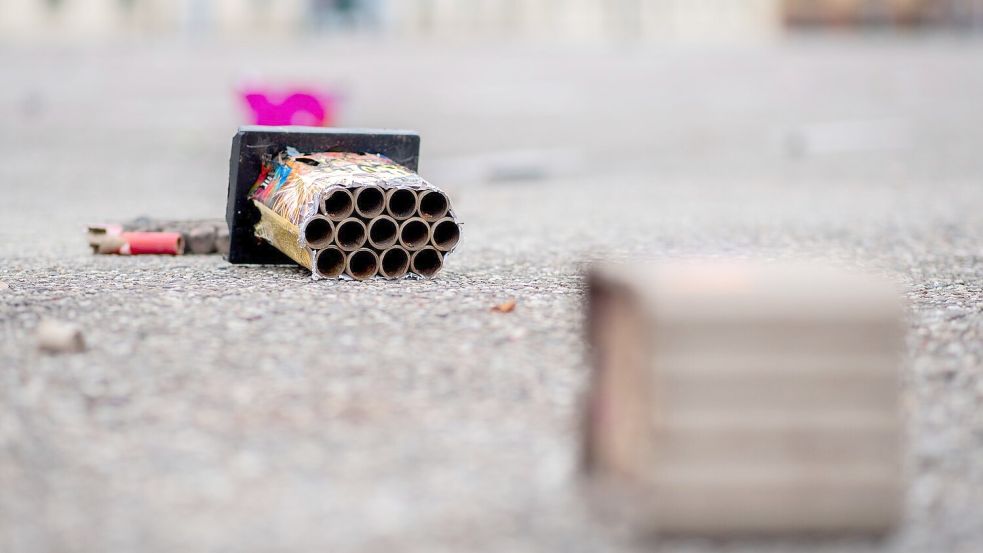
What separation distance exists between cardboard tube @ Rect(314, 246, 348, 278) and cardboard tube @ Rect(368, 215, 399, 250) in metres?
0.19

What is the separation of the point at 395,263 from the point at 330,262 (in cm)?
34

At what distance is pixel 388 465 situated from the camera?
415 centimetres

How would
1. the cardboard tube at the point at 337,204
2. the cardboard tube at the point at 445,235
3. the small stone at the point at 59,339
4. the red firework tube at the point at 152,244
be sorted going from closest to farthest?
the small stone at the point at 59,339, the cardboard tube at the point at 337,204, the cardboard tube at the point at 445,235, the red firework tube at the point at 152,244

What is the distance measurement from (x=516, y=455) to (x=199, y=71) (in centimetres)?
2525

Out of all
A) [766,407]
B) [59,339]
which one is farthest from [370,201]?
[766,407]

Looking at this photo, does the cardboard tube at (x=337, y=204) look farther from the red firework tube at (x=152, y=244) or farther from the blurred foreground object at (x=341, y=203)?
the red firework tube at (x=152, y=244)

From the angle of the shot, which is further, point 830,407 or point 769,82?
point 769,82

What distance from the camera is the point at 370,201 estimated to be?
265 inches

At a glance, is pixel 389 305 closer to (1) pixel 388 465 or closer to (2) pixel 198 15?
(1) pixel 388 465

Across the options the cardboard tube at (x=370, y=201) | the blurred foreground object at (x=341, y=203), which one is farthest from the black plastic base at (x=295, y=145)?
the cardboard tube at (x=370, y=201)

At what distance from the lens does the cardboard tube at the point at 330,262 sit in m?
6.73

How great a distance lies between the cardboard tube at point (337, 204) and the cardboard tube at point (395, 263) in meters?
0.33

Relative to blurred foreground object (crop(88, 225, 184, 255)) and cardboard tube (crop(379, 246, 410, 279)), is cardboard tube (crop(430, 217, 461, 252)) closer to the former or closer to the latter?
cardboard tube (crop(379, 246, 410, 279))

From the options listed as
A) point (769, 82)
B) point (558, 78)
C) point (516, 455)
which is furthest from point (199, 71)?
point (516, 455)
